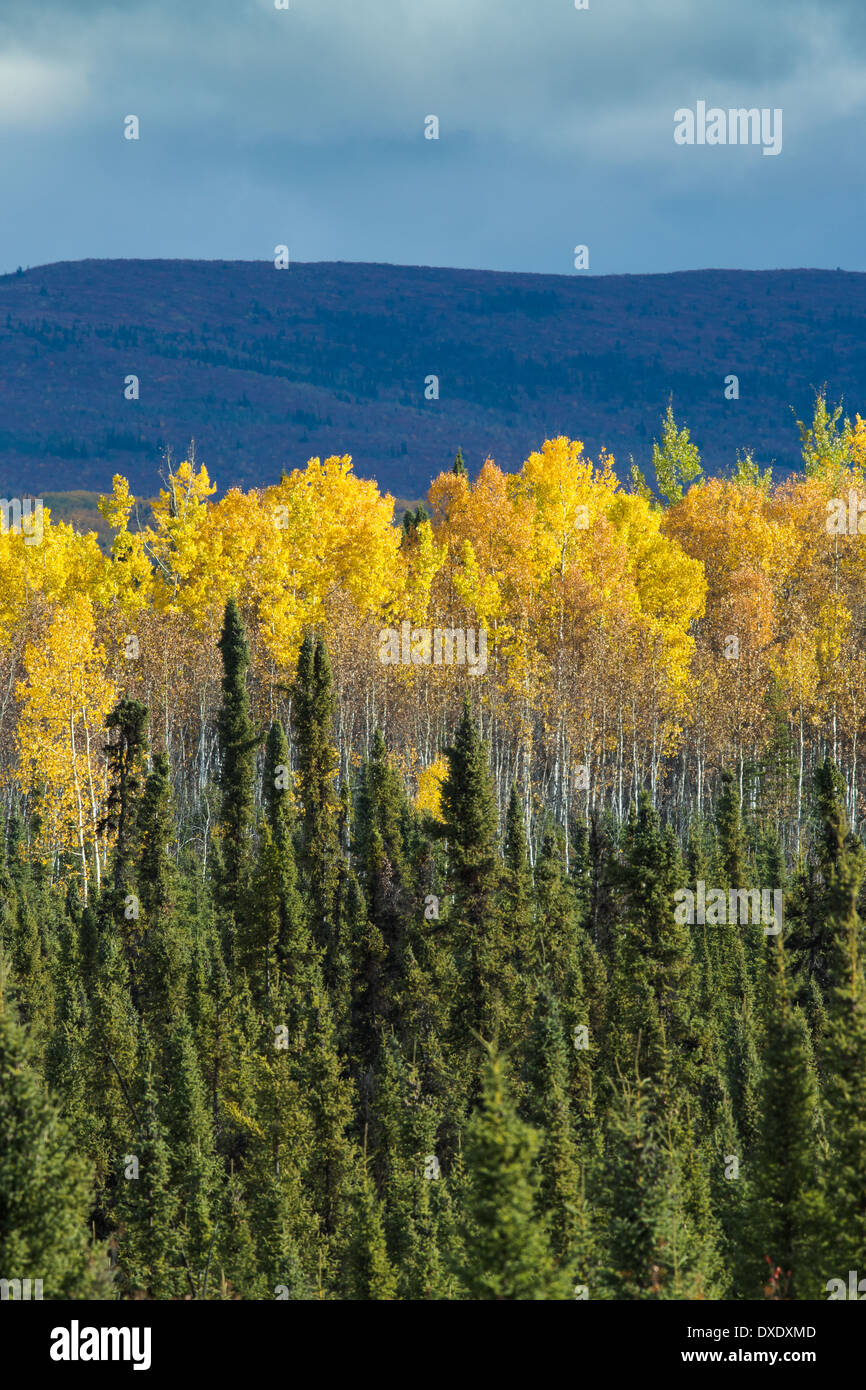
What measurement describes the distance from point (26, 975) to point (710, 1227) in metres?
30.4

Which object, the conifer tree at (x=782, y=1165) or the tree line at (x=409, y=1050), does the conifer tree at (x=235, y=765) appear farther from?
the conifer tree at (x=782, y=1165)

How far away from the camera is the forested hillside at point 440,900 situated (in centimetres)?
2991

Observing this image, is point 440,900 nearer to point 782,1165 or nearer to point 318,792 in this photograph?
point 318,792

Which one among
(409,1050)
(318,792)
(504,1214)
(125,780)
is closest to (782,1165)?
(504,1214)

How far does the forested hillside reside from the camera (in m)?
29.9

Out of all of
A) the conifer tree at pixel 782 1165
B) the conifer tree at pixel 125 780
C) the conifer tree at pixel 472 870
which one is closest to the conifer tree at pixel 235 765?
the conifer tree at pixel 125 780

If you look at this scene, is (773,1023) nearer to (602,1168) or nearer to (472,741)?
(602,1168)

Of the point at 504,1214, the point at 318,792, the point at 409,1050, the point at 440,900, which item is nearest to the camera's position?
the point at 504,1214

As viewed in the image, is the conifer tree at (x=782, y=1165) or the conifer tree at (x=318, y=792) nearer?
the conifer tree at (x=782, y=1165)

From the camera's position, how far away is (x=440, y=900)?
52.8 meters

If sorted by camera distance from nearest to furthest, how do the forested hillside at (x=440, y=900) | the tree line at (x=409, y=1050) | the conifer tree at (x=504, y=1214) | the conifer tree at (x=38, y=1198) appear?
the conifer tree at (x=38, y=1198)
the conifer tree at (x=504, y=1214)
the tree line at (x=409, y=1050)
the forested hillside at (x=440, y=900)

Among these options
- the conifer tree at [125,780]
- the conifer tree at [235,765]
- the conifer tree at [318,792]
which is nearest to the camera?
the conifer tree at [125,780]

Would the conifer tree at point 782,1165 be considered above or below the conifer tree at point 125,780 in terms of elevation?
below

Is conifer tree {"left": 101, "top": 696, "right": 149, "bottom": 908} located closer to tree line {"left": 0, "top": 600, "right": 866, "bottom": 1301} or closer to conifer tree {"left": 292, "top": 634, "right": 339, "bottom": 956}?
tree line {"left": 0, "top": 600, "right": 866, "bottom": 1301}
